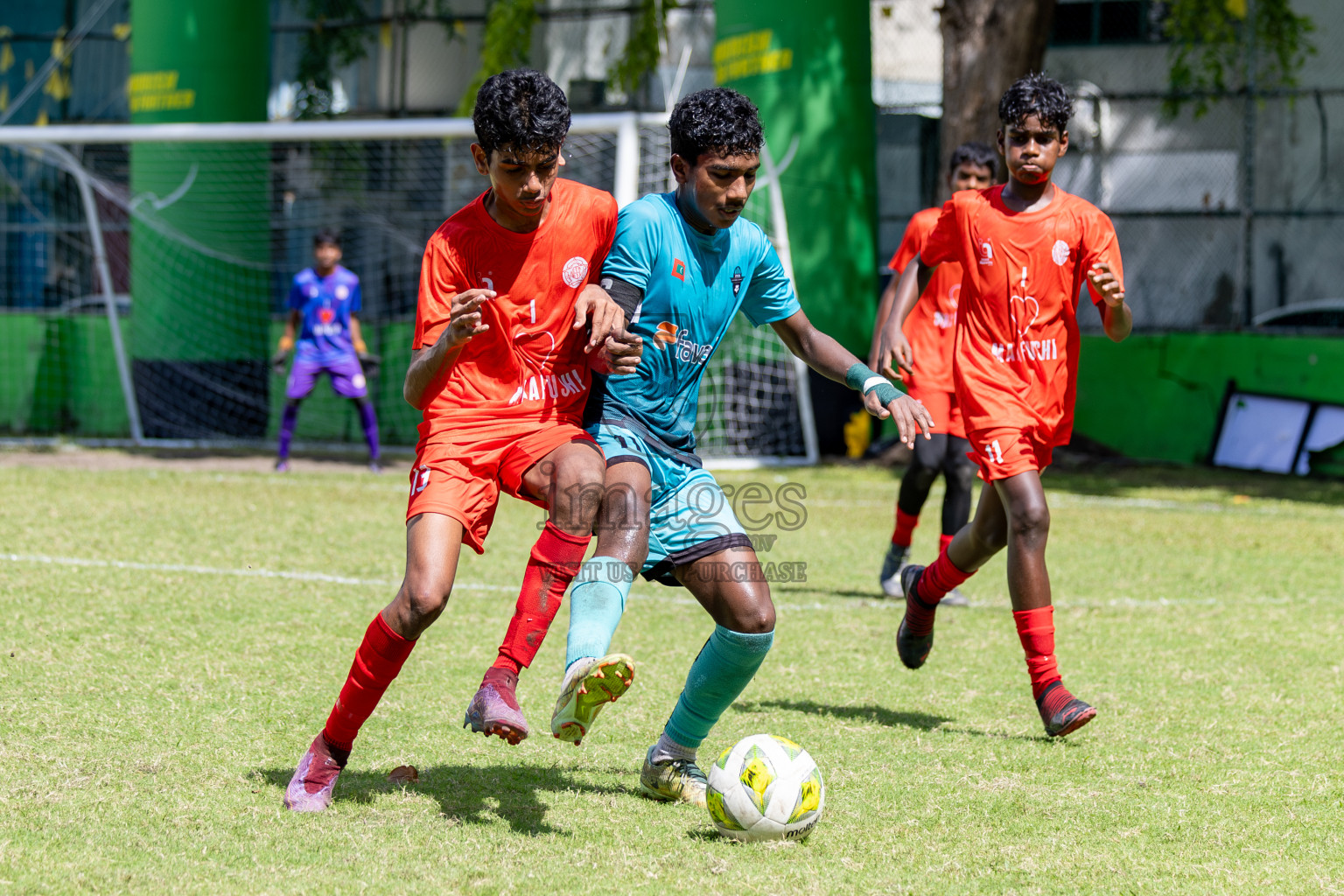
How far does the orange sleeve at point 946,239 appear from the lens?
5.10 metres

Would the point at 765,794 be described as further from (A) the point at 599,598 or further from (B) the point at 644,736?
(B) the point at 644,736

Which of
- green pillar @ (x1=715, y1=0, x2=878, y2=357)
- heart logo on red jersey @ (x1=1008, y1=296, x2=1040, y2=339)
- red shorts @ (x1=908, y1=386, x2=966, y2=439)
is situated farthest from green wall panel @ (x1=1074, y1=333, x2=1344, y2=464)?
heart logo on red jersey @ (x1=1008, y1=296, x2=1040, y2=339)

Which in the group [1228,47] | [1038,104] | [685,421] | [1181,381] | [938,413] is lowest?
[1181,381]

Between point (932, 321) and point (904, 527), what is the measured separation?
42.9 inches

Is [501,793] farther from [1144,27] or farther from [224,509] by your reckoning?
[1144,27]

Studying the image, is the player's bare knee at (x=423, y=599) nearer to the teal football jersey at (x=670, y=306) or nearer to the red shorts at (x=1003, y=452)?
the teal football jersey at (x=670, y=306)

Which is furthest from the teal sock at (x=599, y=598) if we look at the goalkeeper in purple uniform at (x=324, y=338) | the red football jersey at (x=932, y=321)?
the goalkeeper in purple uniform at (x=324, y=338)

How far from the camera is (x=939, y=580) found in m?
5.04

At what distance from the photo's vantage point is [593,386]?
3.87 m

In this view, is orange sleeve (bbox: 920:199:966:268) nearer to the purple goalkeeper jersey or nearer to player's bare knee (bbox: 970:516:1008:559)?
player's bare knee (bbox: 970:516:1008:559)

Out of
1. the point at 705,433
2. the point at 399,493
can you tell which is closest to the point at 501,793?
the point at 399,493

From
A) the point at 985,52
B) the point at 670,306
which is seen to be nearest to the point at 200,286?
the point at 985,52

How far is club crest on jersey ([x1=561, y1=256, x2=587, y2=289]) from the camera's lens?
3814mm

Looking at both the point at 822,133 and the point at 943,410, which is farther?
the point at 822,133
